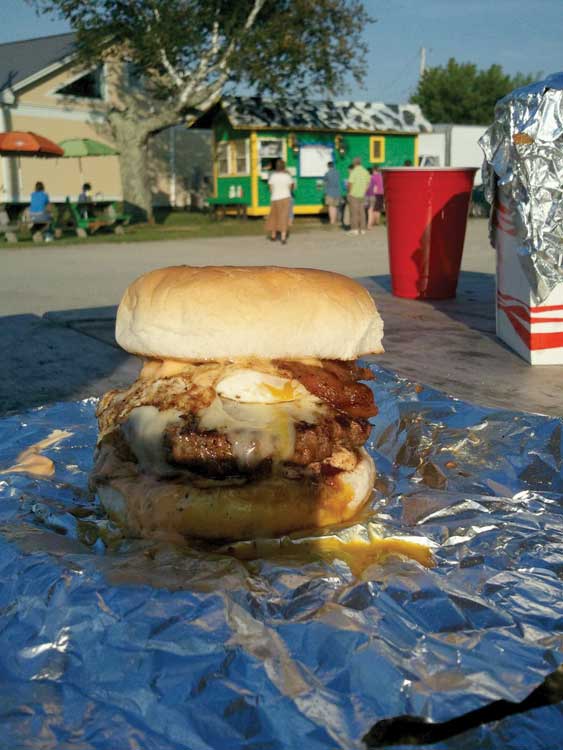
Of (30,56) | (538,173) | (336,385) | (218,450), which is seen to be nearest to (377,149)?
(30,56)

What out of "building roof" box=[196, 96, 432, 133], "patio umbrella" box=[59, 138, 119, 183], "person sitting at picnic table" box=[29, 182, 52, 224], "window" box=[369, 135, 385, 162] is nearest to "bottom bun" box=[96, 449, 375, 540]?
"person sitting at picnic table" box=[29, 182, 52, 224]

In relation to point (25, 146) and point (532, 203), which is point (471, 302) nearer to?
point (532, 203)

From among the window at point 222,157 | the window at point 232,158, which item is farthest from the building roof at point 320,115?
the window at point 222,157

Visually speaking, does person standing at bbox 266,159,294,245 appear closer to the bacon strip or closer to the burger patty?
the bacon strip

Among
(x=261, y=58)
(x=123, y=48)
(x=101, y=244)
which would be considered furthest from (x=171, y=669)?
(x=123, y=48)

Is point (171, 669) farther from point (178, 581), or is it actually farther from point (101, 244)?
point (101, 244)
